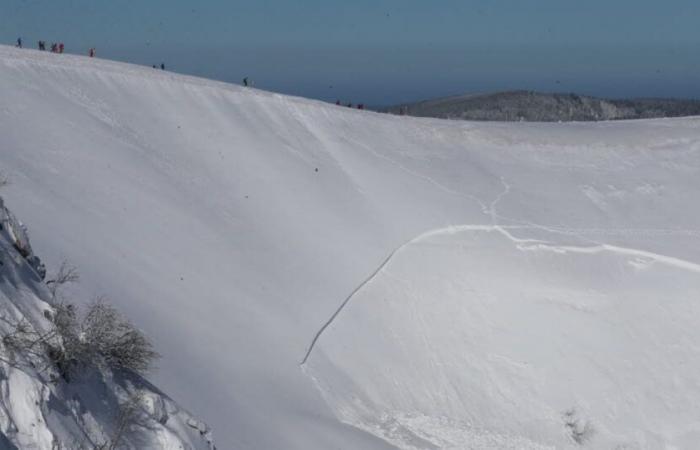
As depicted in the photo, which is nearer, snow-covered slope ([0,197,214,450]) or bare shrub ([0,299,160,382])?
snow-covered slope ([0,197,214,450])

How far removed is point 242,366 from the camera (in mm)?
12594

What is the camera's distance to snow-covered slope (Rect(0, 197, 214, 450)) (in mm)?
6000

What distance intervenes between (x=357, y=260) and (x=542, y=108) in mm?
32496


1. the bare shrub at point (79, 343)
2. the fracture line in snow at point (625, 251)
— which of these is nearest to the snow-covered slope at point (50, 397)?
the bare shrub at point (79, 343)

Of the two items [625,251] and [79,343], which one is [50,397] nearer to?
[79,343]

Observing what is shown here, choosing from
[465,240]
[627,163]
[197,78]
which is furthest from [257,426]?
[627,163]

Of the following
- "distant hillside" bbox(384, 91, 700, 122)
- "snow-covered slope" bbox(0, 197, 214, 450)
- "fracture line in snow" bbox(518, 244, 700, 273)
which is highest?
"distant hillside" bbox(384, 91, 700, 122)

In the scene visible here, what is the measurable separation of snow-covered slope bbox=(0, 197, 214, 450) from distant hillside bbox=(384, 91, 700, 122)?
127ft

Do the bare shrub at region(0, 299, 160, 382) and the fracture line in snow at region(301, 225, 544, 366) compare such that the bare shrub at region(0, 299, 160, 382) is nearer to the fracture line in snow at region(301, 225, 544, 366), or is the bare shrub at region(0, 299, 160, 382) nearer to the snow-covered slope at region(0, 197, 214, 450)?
the snow-covered slope at region(0, 197, 214, 450)

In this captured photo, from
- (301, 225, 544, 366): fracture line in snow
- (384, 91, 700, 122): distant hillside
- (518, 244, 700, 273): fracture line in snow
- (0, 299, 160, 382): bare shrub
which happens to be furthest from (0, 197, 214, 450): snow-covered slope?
(384, 91, 700, 122): distant hillside

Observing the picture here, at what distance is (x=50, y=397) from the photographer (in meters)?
6.42

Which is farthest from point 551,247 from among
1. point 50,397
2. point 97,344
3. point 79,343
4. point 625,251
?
point 50,397

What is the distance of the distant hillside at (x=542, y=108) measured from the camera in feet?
155

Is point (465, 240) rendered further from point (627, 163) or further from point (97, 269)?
point (97, 269)
